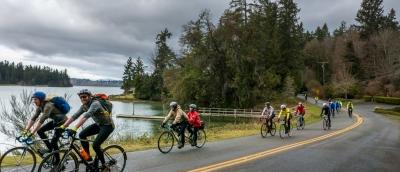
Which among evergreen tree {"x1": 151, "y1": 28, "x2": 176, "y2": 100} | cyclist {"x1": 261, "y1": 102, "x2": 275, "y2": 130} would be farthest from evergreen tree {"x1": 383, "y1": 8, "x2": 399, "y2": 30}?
cyclist {"x1": 261, "y1": 102, "x2": 275, "y2": 130}

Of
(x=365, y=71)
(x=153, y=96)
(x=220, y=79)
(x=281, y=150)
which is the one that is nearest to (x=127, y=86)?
(x=153, y=96)

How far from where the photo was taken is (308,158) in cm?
1486

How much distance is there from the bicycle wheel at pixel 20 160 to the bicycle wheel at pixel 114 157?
1.58 meters

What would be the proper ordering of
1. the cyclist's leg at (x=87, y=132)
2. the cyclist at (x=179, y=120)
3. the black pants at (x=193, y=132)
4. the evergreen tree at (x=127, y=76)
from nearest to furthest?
the cyclist's leg at (x=87, y=132), the cyclist at (x=179, y=120), the black pants at (x=193, y=132), the evergreen tree at (x=127, y=76)

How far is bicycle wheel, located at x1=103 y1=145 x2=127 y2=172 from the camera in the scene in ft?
34.2

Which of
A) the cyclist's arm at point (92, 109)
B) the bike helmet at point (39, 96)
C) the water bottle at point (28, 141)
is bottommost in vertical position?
the water bottle at point (28, 141)

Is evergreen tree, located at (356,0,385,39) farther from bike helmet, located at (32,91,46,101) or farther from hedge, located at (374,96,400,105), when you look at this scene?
bike helmet, located at (32,91,46,101)

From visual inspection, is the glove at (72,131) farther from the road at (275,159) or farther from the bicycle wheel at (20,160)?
the road at (275,159)

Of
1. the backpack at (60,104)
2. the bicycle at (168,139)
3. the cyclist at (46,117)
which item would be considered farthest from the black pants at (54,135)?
the bicycle at (168,139)

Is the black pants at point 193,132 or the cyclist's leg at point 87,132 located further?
the black pants at point 193,132

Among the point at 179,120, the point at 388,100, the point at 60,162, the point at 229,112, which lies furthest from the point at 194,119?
the point at 388,100

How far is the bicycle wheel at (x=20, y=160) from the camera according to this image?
391 inches

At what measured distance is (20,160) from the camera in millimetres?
10031

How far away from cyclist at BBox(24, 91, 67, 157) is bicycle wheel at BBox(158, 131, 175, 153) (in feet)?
15.7
